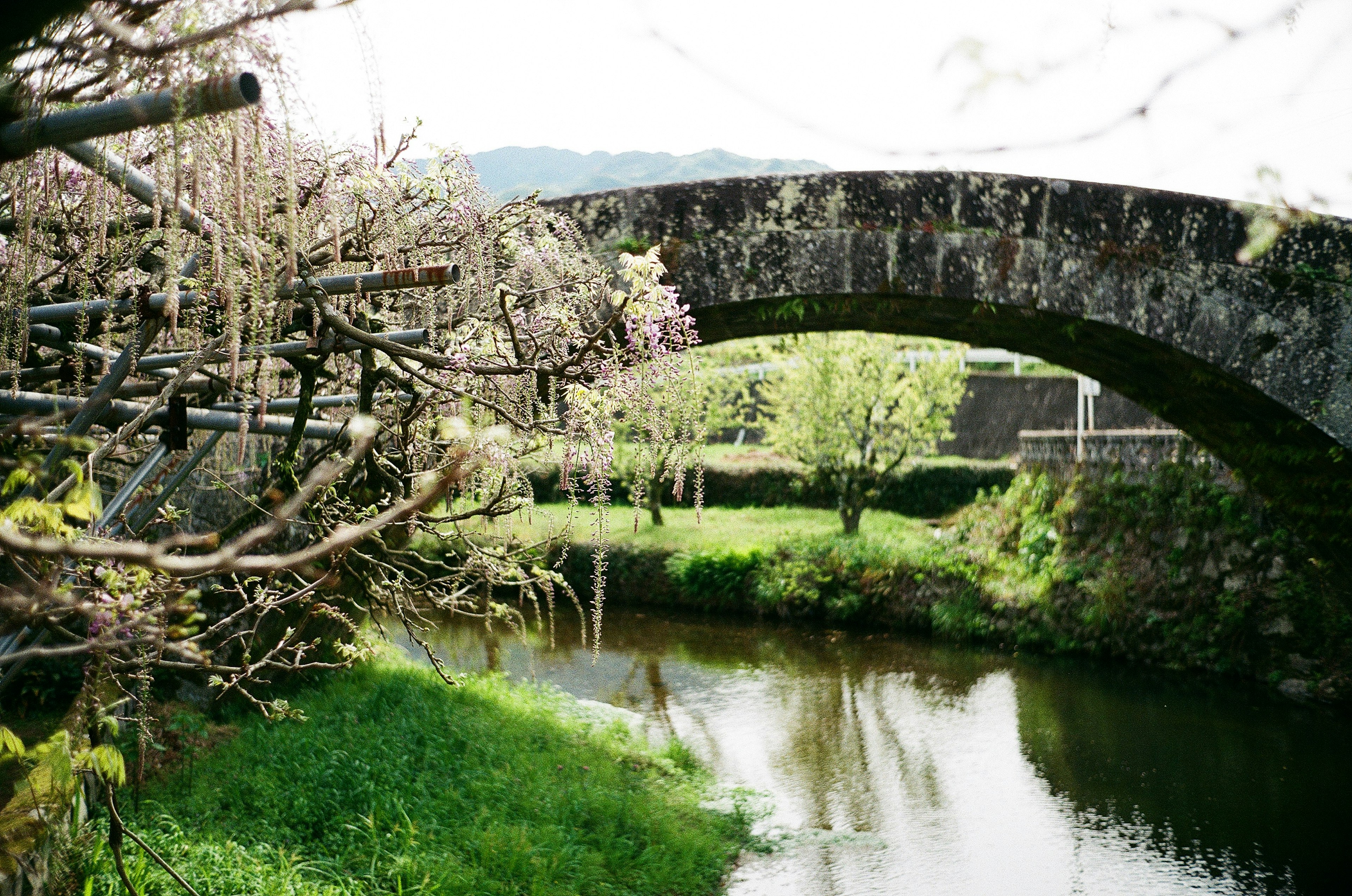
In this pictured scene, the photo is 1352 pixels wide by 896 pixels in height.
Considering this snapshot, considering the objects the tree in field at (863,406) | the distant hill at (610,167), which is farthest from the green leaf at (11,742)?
the distant hill at (610,167)

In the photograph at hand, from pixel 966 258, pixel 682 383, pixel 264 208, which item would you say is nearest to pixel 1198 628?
pixel 966 258

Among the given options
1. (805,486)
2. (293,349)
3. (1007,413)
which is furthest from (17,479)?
(1007,413)

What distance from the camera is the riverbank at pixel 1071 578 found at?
7.94 meters

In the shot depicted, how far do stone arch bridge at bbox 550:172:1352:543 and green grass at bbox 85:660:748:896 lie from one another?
2610 millimetres

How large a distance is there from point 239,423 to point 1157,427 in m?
15.4

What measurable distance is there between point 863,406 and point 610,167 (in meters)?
49.0

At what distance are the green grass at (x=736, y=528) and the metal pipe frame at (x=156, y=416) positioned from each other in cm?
784

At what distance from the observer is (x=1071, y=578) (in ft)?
31.4

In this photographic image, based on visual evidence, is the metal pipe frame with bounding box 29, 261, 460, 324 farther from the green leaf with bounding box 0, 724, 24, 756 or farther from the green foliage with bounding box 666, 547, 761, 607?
the green foliage with bounding box 666, 547, 761, 607

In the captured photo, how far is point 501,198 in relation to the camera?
4.28 m

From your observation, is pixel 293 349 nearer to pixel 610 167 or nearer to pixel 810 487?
pixel 810 487

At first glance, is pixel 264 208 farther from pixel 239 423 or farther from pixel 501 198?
pixel 501 198

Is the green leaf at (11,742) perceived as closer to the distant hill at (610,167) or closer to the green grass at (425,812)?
the green grass at (425,812)

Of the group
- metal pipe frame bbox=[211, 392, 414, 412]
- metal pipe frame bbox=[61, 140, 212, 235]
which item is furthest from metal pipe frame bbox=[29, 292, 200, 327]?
metal pipe frame bbox=[211, 392, 414, 412]
